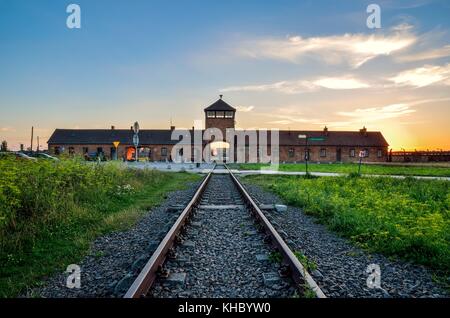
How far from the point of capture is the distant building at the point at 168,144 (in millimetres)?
61062

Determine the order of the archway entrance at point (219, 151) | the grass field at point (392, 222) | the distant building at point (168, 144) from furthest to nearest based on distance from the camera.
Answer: the distant building at point (168, 144), the archway entrance at point (219, 151), the grass field at point (392, 222)

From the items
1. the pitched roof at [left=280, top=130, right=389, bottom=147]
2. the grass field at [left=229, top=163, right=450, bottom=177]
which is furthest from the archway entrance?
the grass field at [left=229, top=163, right=450, bottom=177]

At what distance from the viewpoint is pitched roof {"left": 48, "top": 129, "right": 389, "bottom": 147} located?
61719mm

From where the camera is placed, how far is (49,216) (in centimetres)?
709

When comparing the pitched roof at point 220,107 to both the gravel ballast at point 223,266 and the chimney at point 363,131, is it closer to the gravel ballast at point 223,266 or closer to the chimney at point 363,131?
the chimney at point 363,131

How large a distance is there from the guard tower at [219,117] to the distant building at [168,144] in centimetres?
567

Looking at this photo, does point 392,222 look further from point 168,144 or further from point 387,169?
point 168,144

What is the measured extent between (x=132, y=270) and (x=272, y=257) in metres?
1.94

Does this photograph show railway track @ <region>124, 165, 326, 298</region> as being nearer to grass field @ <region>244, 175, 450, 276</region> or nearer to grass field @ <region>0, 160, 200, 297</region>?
grass field @ <region>0, 160, 200, 297</region>

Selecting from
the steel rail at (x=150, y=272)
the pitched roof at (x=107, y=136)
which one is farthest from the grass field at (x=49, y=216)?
the pitched roof at (x=107, y=136)

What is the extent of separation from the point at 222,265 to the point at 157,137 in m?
59.3

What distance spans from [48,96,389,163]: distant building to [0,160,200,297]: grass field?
48260 millimetres

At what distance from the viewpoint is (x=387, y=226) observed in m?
6.84

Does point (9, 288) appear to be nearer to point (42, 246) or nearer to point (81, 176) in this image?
point (42, 246)
